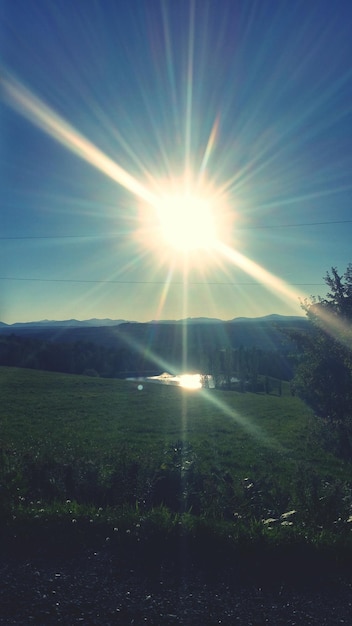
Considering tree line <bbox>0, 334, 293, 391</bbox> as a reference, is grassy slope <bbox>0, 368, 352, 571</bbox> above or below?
above

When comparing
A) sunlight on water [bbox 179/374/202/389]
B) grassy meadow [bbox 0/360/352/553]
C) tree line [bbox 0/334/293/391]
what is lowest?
sunlight on water [bbox 179/374/202/389]

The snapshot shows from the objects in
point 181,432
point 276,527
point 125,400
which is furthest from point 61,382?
point 276,527

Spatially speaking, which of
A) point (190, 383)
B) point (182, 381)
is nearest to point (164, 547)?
point (190, 383)

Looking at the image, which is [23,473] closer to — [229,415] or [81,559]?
[81,559]

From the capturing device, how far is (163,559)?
5.61 metres

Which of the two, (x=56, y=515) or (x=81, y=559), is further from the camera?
(x=56, y=515)

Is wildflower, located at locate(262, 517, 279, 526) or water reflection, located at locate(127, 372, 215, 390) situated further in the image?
water reflection, located at locate(127, 372, 215, 390)

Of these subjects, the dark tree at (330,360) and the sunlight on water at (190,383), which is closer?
the dark tree at (330,360)

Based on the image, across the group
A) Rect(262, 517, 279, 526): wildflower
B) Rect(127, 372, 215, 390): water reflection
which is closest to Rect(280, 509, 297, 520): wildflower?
Rect(262, 517, 279, 526): wildflower

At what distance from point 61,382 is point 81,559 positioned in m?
42.9

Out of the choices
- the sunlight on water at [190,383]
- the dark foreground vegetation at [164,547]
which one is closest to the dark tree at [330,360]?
the dark foreground vegetation at [164,547]

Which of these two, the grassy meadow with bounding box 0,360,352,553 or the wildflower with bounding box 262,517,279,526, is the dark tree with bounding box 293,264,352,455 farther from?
the wildflower with bounding box 262,517,279,526

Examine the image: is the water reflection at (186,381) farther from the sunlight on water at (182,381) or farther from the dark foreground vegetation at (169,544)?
the dark foreground vegetation at (169,544)

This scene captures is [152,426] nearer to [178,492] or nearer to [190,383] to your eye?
[178,492]
